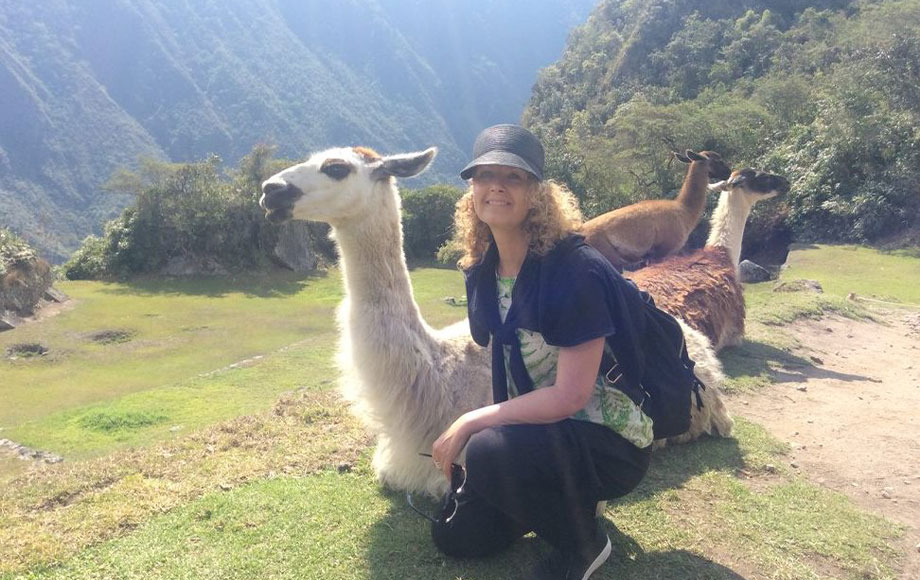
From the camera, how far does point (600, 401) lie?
2.13 metres

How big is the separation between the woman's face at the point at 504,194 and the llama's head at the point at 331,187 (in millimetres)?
1270

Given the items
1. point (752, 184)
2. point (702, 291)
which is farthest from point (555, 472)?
point (752, 184)

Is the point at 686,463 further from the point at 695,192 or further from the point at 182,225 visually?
the point at 182,225

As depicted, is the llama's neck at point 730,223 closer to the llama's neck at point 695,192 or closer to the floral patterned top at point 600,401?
the llama's neck at point 695,192

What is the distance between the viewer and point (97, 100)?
66.6 meters

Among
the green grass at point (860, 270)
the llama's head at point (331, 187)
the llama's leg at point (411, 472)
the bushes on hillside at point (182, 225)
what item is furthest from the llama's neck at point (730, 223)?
the bushes on hillside at point (182, 225)

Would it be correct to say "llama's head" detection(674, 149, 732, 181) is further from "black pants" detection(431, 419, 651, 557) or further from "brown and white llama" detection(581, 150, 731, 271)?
"black pants" detection(431, 419, 651, 557)

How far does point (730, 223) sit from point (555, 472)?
6.26m

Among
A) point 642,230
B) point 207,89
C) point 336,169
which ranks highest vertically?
point 207,89

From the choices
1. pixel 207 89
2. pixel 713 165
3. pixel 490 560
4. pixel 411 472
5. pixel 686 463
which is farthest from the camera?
pixel 207 89

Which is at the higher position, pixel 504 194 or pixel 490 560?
pixel 504 194

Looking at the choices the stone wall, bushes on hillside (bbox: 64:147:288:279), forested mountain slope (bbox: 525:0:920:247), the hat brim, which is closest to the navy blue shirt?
the hat brim

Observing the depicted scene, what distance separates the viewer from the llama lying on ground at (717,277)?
16.8 feet

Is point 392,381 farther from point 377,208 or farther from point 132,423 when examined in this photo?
point 132,423
